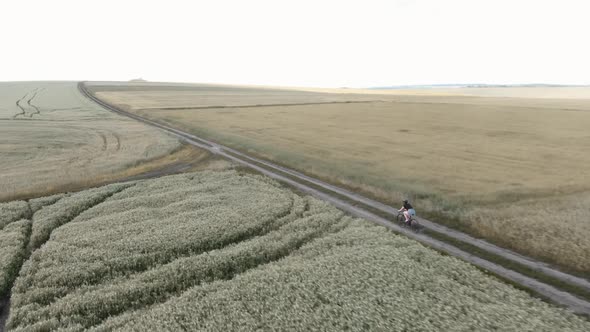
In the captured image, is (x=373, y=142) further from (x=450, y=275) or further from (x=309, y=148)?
(x=450, y=275)

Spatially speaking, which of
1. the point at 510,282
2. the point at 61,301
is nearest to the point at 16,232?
the point at 61,301

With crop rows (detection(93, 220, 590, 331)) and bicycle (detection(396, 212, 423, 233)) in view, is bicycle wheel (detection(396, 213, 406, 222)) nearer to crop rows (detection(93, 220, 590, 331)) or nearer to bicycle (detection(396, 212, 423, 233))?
bicycle (detection(396, 212, 423, 233))

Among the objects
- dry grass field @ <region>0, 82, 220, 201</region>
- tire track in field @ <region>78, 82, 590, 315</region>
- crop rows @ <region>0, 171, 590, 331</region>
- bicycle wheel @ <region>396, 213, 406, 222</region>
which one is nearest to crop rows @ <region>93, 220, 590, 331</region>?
crop rows @ <region>0, 171, 590, 331</region>

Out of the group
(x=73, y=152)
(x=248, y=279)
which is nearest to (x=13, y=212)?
(x=248, y=279)

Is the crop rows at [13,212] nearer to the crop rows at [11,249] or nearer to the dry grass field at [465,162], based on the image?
the crop rows at [11,249]

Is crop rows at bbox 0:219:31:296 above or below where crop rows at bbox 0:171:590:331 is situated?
below

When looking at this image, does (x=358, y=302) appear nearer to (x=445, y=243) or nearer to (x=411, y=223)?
(x=445, y=243)
